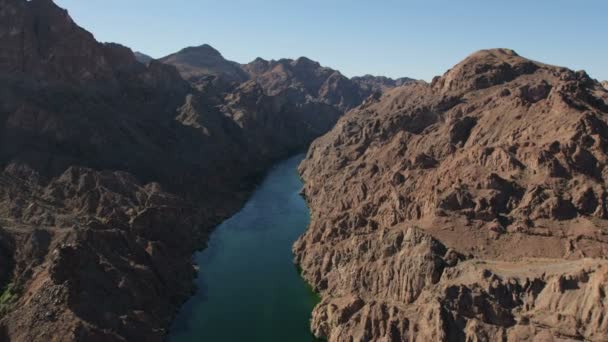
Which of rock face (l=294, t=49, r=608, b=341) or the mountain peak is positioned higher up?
the mountain peak

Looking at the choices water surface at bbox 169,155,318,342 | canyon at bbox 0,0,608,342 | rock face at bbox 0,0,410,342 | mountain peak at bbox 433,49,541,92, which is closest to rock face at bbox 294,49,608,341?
canyon at bbox 0,0,608,342

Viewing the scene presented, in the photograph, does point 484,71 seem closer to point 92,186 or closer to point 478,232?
point 478,232

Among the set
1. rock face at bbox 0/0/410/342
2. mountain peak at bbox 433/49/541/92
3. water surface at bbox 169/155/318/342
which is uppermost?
mountain peak at bbox 433/49/541/92

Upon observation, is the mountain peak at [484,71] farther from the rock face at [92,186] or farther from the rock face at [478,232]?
the rock face at [92,186]

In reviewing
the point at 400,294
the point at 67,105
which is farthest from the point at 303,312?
the point at 67,105

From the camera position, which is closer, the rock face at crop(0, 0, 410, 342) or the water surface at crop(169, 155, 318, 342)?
the rock face at crop(0, 0, 410, 342)

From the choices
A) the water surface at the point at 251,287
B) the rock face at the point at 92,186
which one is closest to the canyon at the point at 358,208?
the rock face at the point at 92,186

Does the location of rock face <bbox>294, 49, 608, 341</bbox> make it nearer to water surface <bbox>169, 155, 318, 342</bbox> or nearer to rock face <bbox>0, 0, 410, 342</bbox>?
water surface <bbox>169, 155, 318, 342</bbox>
